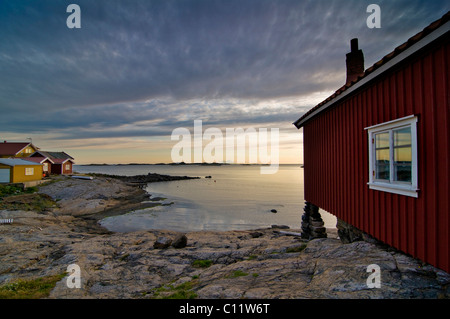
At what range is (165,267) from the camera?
364 inches

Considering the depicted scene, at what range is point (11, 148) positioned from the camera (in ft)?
153

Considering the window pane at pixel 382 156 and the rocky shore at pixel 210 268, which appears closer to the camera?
the rocky shore at pixel 210 268

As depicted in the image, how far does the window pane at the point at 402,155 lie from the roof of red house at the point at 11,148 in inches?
2324

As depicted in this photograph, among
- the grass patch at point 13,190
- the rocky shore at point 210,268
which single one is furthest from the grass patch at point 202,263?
the grass patch at point 13,190

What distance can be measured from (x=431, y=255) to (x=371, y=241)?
8.21 ft

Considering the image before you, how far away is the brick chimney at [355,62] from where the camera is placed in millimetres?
11172

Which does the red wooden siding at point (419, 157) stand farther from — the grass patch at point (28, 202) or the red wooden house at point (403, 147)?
the grass patch at point (28, 202)

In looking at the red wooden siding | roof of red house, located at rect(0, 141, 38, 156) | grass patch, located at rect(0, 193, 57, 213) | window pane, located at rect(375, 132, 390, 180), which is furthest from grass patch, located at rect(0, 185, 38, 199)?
window pane, located at rect(375, 132, 390, 180)

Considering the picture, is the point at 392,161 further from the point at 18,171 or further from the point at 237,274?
the point at 18,171

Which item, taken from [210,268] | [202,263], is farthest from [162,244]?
[210,268]

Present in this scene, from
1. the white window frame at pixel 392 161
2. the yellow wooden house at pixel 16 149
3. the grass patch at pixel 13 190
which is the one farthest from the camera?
the yellow wooden house at pixel 16 149

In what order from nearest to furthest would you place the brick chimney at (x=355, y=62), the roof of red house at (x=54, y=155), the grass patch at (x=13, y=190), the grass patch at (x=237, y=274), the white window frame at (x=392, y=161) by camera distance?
1. the white window frame at (x=392, y=161)
2. the grass patch at (x=237, y=274)
3. the brick chimney at (x=355, y=62)
4. the grass patch at (x=13, y=190)
5. the roof of red house at (x=54, y=155)

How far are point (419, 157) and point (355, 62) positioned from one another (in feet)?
26.6
